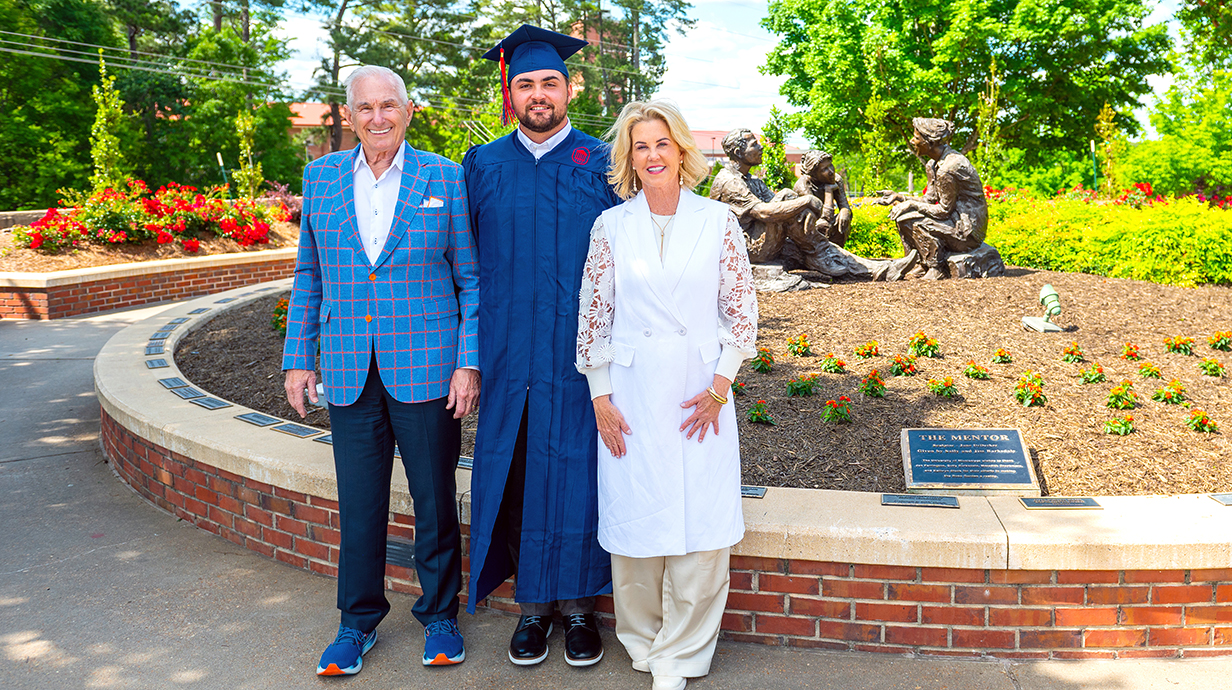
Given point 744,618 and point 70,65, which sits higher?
point 70,65

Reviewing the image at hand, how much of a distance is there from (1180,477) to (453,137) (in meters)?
25.4

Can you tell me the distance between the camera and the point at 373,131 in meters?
2.68

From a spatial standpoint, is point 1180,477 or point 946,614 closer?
point 946,614

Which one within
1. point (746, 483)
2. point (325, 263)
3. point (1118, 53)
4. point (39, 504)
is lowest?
point (39, 504)

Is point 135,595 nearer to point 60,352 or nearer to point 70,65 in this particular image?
point 60,352

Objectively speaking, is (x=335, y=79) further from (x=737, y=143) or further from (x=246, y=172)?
(x=737, y=143)

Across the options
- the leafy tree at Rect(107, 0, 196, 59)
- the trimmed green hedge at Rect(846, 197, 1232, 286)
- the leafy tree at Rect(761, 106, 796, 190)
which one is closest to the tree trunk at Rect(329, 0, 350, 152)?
the leafy tree at Rect(107, 0, 196, 59)

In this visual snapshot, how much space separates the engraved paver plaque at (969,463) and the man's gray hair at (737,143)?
4.76 metres

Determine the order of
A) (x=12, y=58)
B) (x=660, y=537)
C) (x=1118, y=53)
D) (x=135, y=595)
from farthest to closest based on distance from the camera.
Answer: (x=1118, y=53)
(x=12, y=58)
(x=135, y=595)
(x=660, y=537)

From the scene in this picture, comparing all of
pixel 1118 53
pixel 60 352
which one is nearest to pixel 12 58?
pixel 60 352

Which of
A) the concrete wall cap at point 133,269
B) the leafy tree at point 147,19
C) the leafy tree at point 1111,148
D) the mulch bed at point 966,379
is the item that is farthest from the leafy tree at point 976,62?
the leafy tree at point 147,19

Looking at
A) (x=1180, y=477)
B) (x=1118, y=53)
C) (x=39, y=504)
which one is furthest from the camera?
(x=1118, y=53)

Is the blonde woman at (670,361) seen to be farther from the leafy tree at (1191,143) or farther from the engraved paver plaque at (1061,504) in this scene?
the leafy tree at (1191,143)

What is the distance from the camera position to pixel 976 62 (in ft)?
81.6
